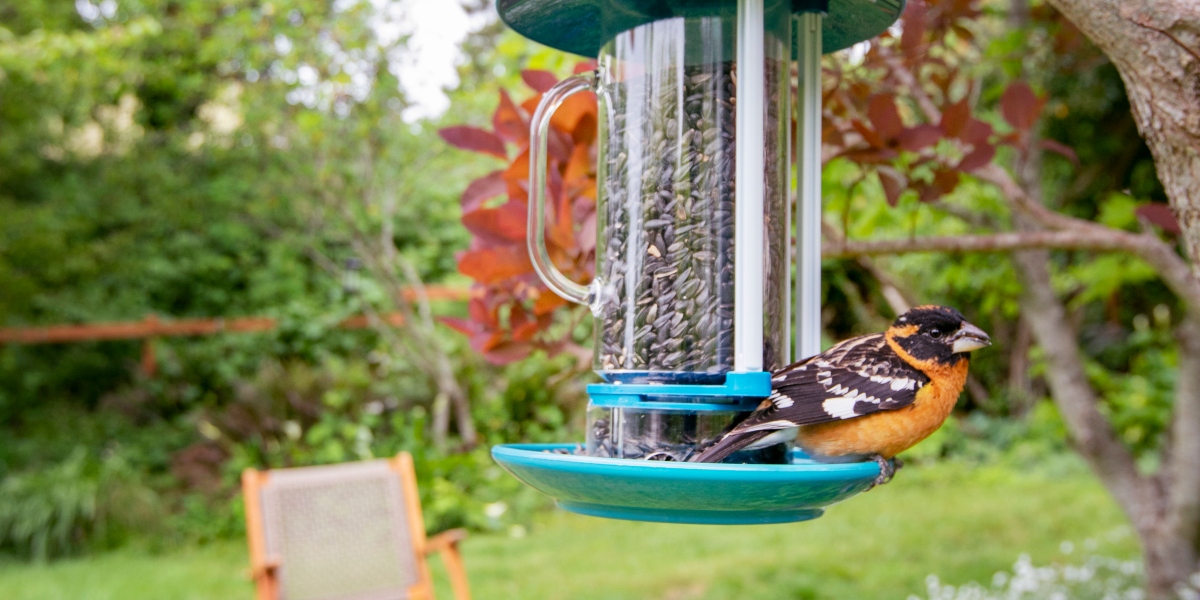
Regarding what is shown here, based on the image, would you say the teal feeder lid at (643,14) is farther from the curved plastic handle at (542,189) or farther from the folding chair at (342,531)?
the folding chair at (342,531)

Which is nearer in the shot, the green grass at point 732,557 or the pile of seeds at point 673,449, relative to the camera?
the pile of seeds at point 673,449

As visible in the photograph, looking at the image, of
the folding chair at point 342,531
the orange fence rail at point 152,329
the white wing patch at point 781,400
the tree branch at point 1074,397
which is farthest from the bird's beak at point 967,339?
the orange fence rail at point 152,329

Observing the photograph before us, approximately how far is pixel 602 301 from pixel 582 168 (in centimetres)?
34

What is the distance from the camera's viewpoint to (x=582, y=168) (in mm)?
2129

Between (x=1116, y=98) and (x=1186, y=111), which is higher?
(x=1116, y=98)

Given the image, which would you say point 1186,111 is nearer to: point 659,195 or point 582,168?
point 659,195

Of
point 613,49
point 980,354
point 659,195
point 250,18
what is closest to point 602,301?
A: point 659,195

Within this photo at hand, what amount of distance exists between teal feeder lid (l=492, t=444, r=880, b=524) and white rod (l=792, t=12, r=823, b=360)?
15.1 inches

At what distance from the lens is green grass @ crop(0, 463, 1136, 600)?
5559 mm

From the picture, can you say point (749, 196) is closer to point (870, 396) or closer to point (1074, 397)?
point (870, 396)

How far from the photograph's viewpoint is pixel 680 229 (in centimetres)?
184

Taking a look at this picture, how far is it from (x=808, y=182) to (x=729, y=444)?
1.90 feet

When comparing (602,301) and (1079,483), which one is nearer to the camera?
(602,301)

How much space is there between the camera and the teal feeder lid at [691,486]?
4.62ft
